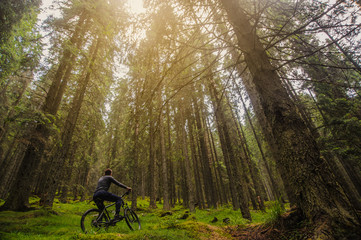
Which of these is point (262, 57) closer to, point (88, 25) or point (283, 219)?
point (283, 219)

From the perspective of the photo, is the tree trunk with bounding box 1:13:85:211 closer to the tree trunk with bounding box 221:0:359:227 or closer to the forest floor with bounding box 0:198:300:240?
the forest floor with bounding box 0:198:300:240

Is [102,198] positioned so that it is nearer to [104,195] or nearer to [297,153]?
[104,195]

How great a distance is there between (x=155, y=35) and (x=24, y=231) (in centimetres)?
770

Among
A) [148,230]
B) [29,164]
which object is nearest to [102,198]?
[148,230]


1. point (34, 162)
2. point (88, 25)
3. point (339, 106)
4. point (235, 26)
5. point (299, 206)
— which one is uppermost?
point (88, 25)

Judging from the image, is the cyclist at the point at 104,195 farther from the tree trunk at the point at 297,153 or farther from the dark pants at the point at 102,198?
the tree trunk at the point at 297,153

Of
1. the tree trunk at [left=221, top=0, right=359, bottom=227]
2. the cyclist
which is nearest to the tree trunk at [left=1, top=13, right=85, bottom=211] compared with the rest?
the cyclist

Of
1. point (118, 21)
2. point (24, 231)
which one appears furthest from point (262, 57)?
point (24, 231)

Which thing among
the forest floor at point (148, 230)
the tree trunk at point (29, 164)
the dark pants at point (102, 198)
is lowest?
the forest floor at point (148, 230)

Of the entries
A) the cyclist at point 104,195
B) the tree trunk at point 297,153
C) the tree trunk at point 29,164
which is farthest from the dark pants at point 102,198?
the tree trunk at point 297,153

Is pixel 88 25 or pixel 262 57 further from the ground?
pixel 88 25

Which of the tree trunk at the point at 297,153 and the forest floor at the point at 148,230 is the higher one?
the tree trunk at the point at 297,153

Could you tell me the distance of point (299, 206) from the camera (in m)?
2.26

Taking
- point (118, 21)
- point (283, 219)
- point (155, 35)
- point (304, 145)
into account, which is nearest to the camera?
point (304, 145)
